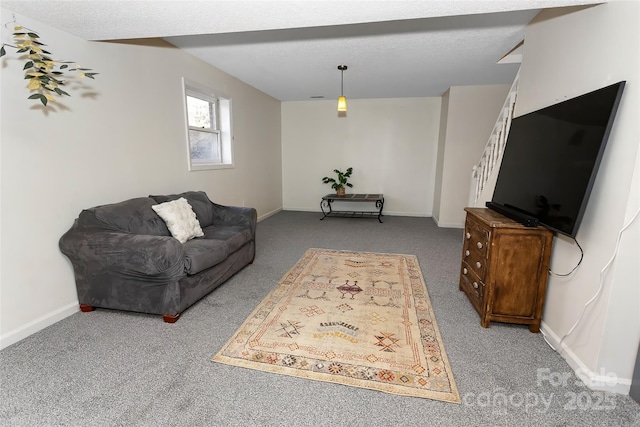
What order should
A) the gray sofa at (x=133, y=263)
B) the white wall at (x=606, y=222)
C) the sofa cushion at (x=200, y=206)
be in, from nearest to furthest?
the white wall at (x=606, y=222) < the gray sofa at (x=133, y=263) < the sofa cushion at (x=200, y=206)

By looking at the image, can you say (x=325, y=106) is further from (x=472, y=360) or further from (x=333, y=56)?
(x=472, y=360)

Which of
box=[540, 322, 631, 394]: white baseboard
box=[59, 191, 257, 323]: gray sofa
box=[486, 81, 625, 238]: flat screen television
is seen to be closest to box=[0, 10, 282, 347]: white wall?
box=[59, 191, 257, 323]: gray sofa

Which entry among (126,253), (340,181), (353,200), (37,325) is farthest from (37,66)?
(340,181)

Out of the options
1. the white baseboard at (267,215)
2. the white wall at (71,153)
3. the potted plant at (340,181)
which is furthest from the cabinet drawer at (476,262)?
the white baseboard at (267,215)

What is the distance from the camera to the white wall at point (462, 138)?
5.09 m

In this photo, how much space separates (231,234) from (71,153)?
4.67ft

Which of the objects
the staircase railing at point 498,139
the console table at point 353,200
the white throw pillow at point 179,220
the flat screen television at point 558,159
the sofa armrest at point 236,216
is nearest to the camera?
the flat screen television at point 558,159

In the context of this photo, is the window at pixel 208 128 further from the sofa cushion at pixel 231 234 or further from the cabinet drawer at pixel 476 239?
the cabinet drawer at pixel 476 239

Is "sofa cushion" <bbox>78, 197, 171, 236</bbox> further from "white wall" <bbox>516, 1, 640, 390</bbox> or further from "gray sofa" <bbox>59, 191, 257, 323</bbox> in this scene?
"white wall" <bbox>516, 1, 640, 390</bbox>

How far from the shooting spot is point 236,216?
137 inches

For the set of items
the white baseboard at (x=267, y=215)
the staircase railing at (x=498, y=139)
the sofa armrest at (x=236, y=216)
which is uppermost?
the staircase railing at (x=498, y=139)

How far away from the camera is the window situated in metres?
4.05

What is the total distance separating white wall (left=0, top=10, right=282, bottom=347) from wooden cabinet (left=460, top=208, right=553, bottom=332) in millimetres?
3181

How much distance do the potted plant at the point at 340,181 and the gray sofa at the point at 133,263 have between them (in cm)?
402
